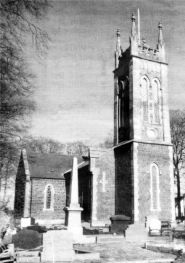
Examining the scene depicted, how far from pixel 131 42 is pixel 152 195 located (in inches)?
552

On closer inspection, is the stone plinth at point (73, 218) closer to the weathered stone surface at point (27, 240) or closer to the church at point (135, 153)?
the weathered stone surface at point (27, 240)

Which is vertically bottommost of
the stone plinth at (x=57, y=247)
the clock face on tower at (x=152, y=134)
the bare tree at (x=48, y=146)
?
the stone plinth at (x=57, y=247)

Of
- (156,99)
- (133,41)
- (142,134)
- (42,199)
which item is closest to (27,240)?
(142,134)

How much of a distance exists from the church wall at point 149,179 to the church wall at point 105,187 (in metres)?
3.31

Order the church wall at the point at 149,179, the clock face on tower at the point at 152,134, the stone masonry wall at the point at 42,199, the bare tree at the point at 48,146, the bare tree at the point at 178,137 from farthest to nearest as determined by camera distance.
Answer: the bare tree at the point at 48,146, the bare tree at the point at 178,137, the stone masonry wall at the point at 42,199, the clock face on tower at the point at 152,134, the church wall at the point at 149,179

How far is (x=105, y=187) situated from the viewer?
82.9 feet

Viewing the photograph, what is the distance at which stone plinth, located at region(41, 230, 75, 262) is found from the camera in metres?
10.8

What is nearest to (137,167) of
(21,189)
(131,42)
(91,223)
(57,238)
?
(91,223)

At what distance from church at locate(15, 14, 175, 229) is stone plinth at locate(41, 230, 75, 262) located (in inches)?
471

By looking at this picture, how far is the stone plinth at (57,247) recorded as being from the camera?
10758 mm

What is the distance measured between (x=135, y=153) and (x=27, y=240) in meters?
12.3


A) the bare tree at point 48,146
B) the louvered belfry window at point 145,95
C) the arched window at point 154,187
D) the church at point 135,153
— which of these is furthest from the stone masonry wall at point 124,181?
the bare tree at point 48,146

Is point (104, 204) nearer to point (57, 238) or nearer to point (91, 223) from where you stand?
point (91, 223)

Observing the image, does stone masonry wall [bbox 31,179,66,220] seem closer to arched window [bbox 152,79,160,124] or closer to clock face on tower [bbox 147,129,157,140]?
clock face on tower [bbox 147,129,157,140]
